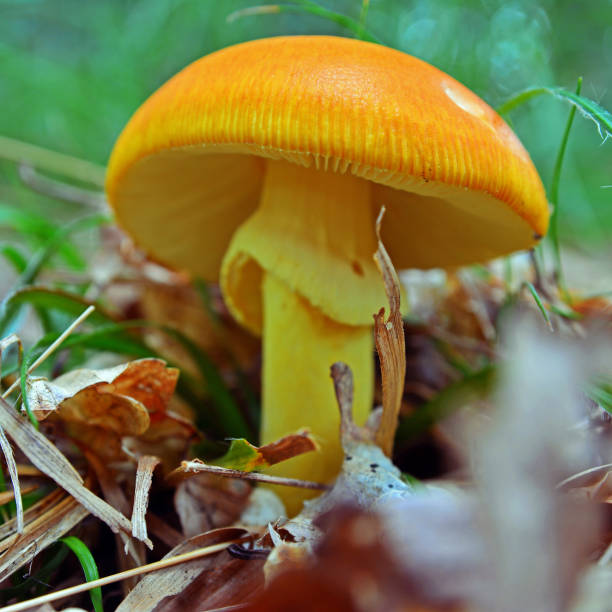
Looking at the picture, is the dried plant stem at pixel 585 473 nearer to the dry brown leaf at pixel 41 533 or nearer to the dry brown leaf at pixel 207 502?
the dry brown leaf at pixel 207 502

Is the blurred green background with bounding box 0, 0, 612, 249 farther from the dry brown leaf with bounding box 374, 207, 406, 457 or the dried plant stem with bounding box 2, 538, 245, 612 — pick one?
the dried plant stem with bounding box 2, 538, 245, 612

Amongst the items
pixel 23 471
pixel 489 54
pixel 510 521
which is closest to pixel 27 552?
Answer: pixel 23 471

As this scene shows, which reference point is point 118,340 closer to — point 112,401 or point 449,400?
point 112,401

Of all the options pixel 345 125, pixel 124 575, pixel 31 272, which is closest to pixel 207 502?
pixel 124 575

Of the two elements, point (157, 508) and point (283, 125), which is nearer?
point (283, 125)

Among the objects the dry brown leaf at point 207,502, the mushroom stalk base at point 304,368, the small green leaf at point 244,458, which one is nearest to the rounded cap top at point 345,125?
the mushroom stalk base at point 304,368

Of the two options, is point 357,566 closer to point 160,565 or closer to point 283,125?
point 160,565
